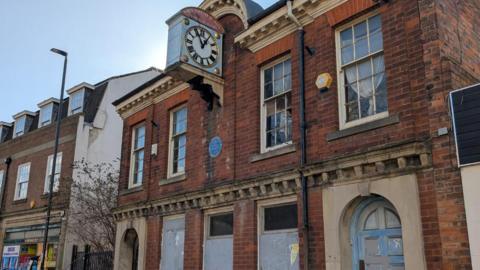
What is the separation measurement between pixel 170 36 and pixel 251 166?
400 centimetres

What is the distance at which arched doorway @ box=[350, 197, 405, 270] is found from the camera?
818 cm

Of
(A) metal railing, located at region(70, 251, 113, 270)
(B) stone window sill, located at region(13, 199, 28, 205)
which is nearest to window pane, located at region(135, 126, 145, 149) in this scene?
(A) metal railing, located at region(70, 251, 113, 270)

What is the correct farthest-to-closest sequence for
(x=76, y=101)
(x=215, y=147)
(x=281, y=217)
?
(x=76, y=101) < (x=215, y=147) < (x=281, y=217)

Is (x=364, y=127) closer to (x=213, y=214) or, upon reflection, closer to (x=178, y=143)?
(x=213, y=214)

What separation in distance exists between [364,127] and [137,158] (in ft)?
31.8

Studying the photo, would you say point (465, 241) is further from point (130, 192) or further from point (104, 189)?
point (104, 189)

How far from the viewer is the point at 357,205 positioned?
29.2ft

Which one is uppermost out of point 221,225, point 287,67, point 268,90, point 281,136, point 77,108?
point 77,108

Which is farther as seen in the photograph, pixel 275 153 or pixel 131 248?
pixel 131 248

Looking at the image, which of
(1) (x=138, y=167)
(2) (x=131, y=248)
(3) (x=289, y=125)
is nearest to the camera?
(3) (x=289, y=125)

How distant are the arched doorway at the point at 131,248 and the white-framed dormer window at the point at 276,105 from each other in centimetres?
683

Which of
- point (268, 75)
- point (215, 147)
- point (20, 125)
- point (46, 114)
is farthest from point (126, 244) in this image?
point (20, 125)

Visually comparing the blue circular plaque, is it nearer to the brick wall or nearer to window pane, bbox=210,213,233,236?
window pane, bbox=210,213,233,236

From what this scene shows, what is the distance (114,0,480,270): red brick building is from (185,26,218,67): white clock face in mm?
56
